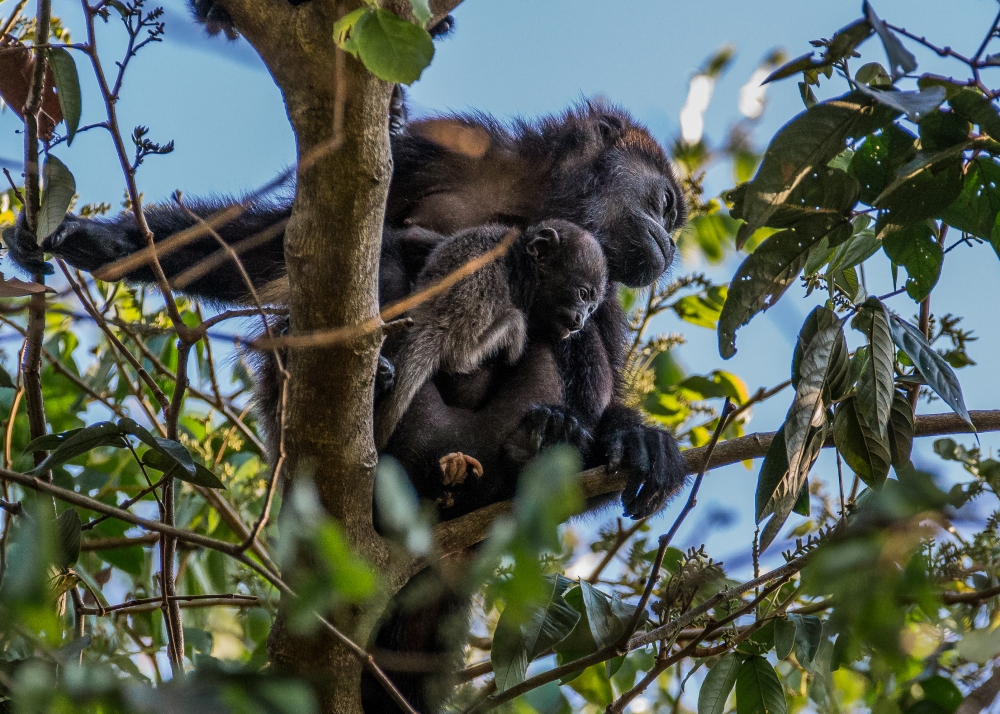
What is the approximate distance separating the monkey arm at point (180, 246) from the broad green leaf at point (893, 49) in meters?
1.90

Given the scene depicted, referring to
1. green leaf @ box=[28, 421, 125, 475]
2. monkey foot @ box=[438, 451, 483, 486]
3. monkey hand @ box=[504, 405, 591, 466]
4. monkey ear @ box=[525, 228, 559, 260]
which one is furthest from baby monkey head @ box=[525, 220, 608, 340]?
green leaf @ box=[28, 421, 125, 475]

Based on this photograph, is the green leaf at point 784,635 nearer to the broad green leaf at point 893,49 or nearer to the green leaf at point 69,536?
the broad green leaf at point 893,49

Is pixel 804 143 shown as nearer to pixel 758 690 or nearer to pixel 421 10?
pixel 421 10

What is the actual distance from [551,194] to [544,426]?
1211 millimetres

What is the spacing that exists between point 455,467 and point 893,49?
170 centimetres

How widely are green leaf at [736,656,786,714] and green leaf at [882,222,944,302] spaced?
1.01 m

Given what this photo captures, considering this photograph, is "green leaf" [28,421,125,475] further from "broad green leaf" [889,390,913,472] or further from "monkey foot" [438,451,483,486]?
"broad green leaf" [889,390,913,472]

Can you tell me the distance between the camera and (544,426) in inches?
115

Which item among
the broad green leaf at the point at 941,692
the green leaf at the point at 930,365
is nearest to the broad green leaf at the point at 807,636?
the green leaf at the point at 930,365

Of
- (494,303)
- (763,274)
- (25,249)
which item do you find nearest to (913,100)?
(763,274)

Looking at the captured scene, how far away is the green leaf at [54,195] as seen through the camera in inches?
92.9

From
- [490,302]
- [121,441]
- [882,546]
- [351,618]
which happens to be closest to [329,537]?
[882,546]

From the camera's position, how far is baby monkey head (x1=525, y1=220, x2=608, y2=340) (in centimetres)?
318

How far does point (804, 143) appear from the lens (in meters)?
1.85
